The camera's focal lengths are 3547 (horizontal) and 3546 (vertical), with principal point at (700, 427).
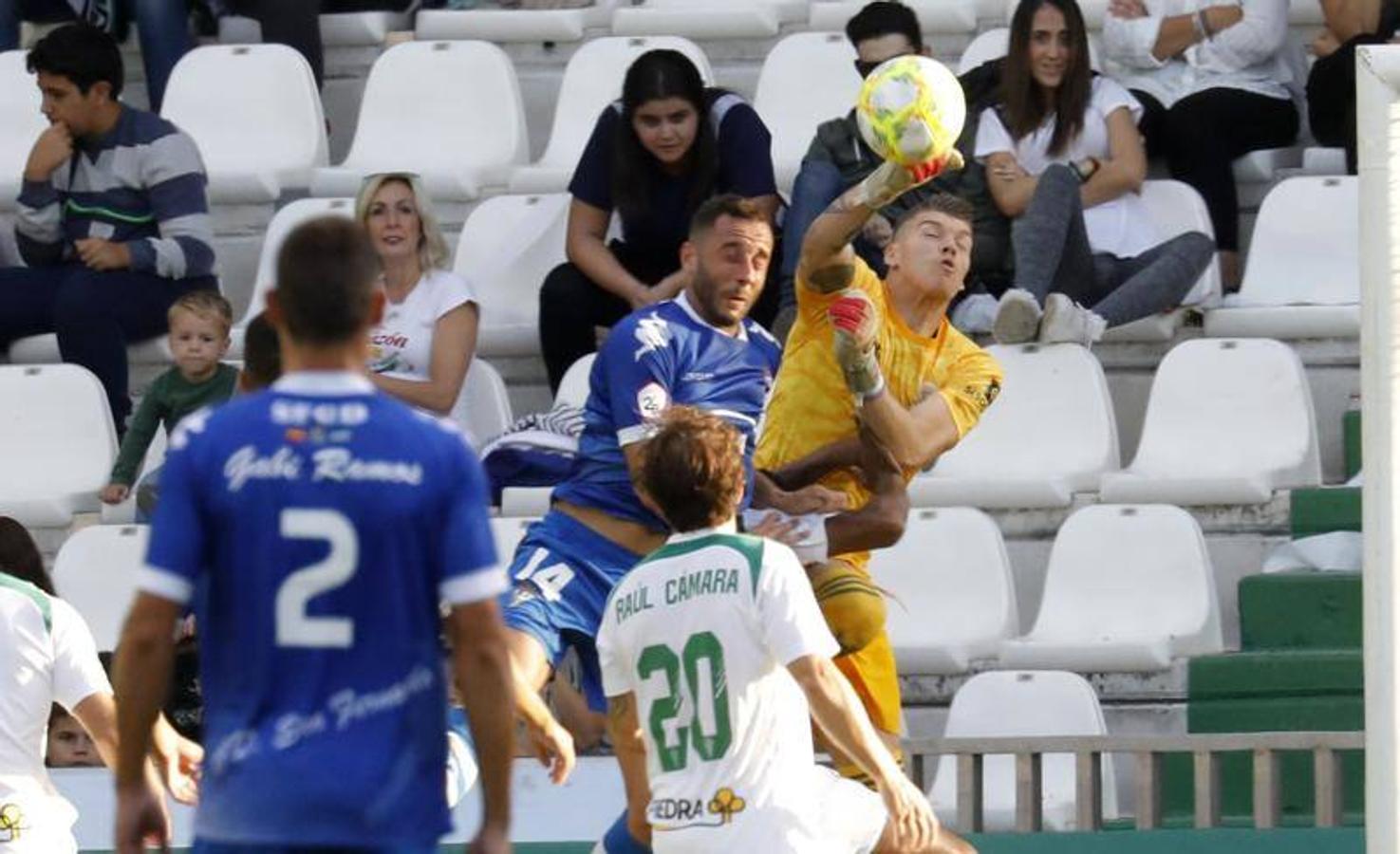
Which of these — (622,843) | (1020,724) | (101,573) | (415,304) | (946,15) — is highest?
(946,15)

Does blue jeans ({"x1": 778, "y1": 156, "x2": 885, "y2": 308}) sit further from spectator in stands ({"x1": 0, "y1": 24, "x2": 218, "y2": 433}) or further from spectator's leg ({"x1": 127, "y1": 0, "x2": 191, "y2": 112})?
spectator's leg ({"x1": 127, "y1": 0, "x2": 191, "y2": 112})

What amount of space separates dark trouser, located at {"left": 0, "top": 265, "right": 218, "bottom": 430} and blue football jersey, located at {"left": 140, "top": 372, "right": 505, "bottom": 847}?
595cm

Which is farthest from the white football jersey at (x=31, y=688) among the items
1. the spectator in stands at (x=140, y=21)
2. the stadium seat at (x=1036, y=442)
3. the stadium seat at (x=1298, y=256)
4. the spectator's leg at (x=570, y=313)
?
the spectator in stands at (x=140, y=21)

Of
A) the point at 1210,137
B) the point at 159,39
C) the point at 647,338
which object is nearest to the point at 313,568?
the point at 647,338

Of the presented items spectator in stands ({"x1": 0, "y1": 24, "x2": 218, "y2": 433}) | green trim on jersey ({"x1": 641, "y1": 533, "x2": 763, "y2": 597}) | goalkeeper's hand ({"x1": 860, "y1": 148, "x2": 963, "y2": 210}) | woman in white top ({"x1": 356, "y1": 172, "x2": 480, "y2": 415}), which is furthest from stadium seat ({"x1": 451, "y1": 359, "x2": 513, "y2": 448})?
green trim on jersey ({"x1": 641, "y1": 533, "x2": 763, "y2": 597})

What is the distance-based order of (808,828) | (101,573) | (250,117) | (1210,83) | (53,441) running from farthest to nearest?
(250,117) < (1210,83) < (53,441) < (101,573) < (808,828)

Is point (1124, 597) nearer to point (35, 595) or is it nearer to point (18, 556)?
point (18, 556)

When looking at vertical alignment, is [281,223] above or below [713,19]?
below

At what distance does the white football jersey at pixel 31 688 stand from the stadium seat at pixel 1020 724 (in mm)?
3060

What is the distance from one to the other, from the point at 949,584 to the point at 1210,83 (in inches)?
86.2

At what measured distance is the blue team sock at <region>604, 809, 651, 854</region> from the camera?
7953 mm

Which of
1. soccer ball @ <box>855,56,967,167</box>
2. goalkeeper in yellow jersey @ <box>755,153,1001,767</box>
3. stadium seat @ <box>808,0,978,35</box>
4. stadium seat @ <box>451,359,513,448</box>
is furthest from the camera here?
stadium seat @ <box>808,0,978,35</box>

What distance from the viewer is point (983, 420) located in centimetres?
1098

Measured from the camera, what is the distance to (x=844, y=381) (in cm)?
865
